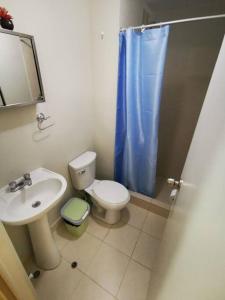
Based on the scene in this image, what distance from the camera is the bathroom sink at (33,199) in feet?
2.94

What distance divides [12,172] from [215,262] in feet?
4.10

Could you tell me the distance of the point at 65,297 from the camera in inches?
46.6

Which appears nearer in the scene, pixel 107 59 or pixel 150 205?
pixel 107 59

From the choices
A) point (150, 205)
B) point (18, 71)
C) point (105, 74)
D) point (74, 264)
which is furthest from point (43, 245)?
point (105, 74)

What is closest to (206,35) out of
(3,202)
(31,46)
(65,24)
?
(65,24)

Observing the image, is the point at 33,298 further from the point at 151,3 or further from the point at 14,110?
the point at 151,3

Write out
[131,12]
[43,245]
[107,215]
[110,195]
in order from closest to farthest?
[43,245]
[131,12]
[110,195]
[107,215]

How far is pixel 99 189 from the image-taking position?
1.69 metres

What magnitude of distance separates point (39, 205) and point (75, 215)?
1.70 feet

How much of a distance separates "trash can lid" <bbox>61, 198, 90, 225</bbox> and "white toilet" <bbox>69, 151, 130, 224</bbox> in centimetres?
14

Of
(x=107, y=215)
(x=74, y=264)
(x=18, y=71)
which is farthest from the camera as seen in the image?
(x=107, y=215)

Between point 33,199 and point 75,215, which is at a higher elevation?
point 33,199

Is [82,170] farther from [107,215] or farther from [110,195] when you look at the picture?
[107,215]

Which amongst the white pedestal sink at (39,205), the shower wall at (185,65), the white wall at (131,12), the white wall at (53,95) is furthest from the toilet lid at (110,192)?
the white wall at (131,12)
